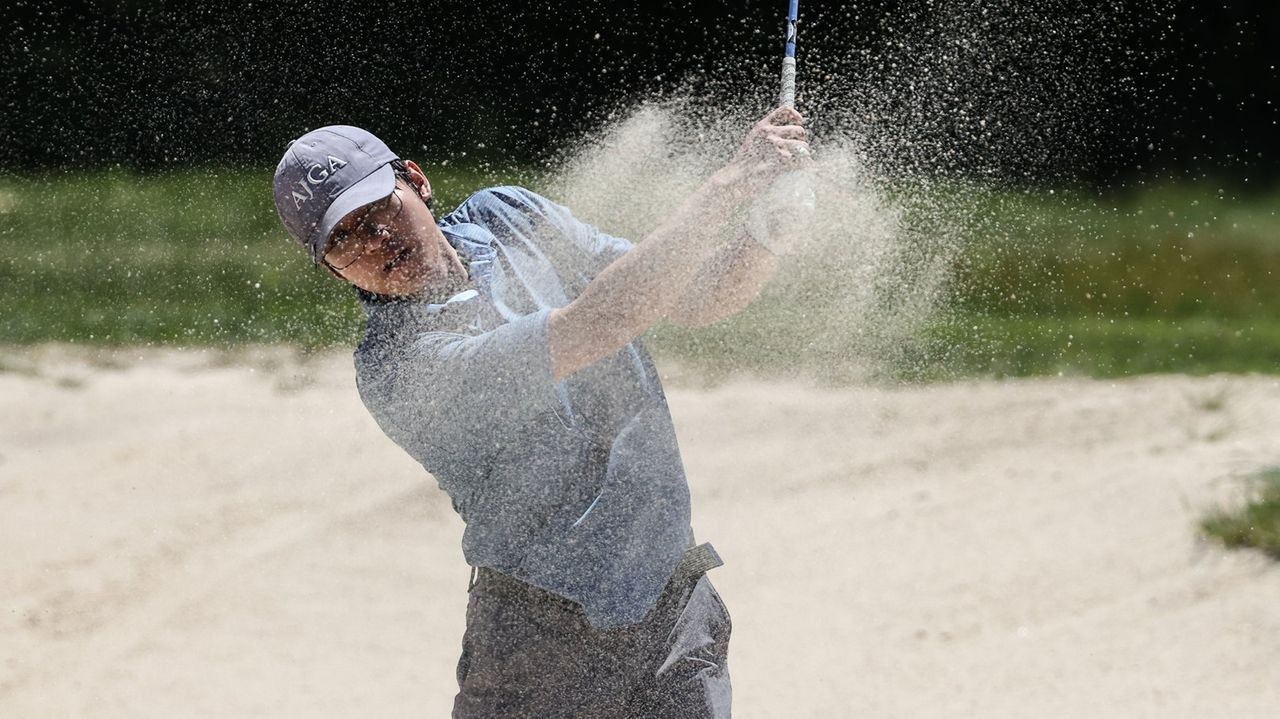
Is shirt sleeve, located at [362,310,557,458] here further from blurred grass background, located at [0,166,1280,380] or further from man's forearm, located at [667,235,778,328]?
blurred grass background, located at [0,166,1280,380]

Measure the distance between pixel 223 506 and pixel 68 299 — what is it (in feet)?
6.97

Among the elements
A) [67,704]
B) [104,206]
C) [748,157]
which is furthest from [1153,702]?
[104,206]

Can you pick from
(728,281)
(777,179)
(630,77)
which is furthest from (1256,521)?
(630,77)

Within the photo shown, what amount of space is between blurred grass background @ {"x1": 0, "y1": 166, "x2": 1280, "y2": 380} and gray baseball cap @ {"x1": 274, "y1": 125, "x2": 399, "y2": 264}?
130 inches

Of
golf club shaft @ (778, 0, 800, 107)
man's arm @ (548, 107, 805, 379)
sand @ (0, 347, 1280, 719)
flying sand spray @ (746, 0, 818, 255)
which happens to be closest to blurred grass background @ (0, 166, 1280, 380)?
sand @ (0, 347, 1280, 719)

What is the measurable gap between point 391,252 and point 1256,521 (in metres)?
2.75

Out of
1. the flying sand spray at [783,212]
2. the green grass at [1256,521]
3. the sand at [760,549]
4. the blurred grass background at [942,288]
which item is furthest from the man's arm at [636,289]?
the blurred grass background at [942,288]

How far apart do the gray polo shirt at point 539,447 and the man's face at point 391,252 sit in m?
0.03

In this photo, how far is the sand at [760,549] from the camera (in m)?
3.31

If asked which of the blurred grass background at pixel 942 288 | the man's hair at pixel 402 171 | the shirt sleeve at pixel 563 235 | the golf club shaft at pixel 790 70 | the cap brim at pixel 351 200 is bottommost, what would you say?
the cap brim at pixel 351 200

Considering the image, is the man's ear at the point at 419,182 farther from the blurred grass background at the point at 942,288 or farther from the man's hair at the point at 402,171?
the blurred grass background at the point at 942,288

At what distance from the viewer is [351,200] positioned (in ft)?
5.54

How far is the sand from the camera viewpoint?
10.8 feet

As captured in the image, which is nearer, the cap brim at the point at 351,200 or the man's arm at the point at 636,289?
the man's arm at the point at 636,289
